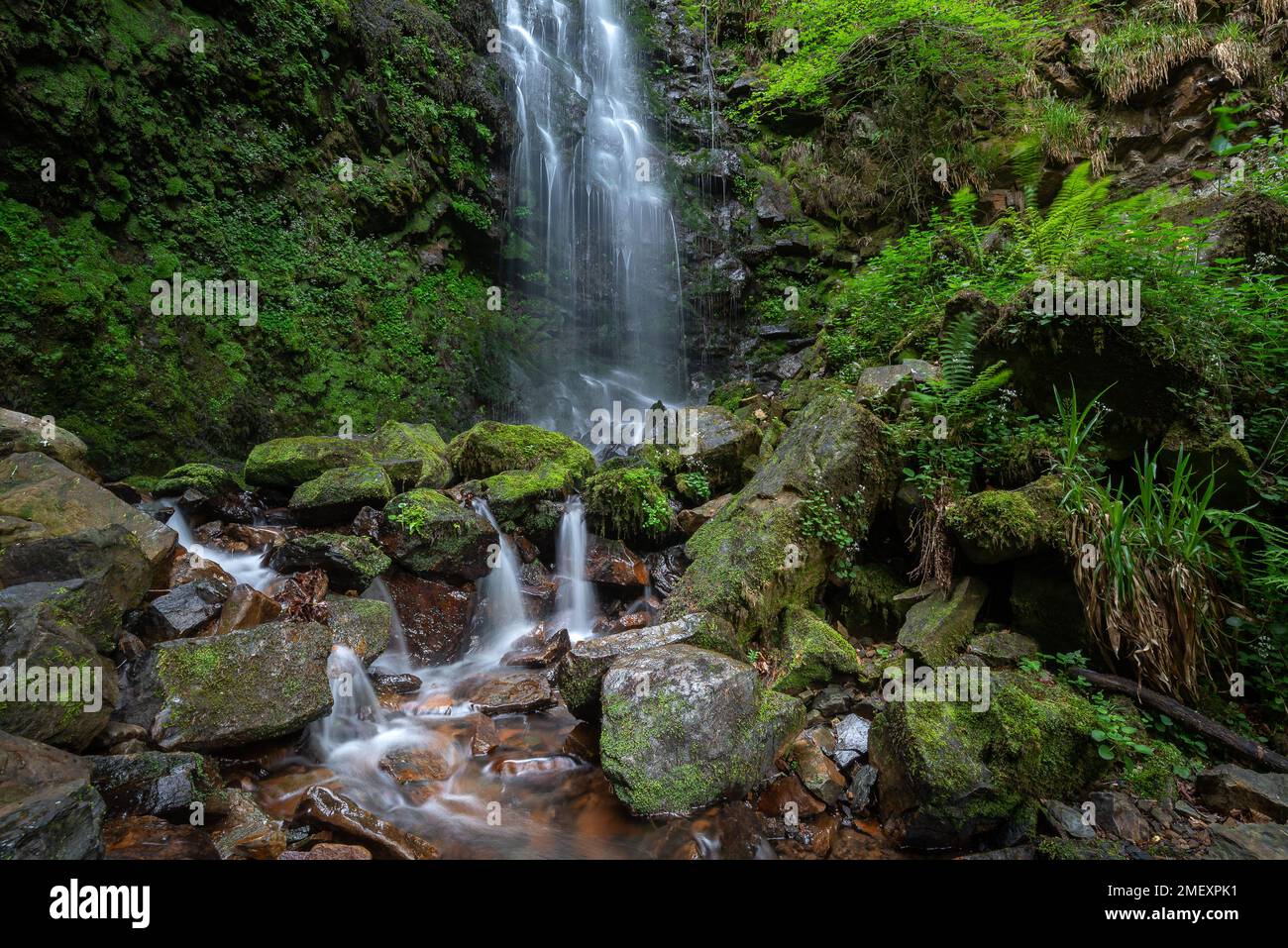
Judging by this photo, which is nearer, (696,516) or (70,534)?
(70,534)

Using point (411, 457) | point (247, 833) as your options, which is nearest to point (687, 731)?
point (247, 833)

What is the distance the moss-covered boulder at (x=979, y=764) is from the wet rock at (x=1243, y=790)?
49 cm

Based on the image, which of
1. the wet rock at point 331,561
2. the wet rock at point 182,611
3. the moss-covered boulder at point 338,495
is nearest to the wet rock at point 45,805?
the wet rock at point 182,611

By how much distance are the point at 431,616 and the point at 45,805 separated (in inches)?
127

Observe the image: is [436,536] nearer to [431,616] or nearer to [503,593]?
[431,616]

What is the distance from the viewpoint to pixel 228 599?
4.25 m

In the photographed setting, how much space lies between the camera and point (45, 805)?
2.00 metres

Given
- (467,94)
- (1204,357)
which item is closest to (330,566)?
(1204,357)

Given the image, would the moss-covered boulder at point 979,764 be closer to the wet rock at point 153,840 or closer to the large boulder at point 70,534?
the wet rock at point 153,840

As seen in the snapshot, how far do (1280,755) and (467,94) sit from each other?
50.0 ft

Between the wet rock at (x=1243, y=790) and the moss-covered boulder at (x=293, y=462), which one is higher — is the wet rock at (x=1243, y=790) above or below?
below

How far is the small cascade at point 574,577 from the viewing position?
18.7 feet

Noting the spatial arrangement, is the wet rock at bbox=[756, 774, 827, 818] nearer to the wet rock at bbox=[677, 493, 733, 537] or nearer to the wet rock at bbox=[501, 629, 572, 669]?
the wet rock at bbox=[501, 629, 572, 669]
